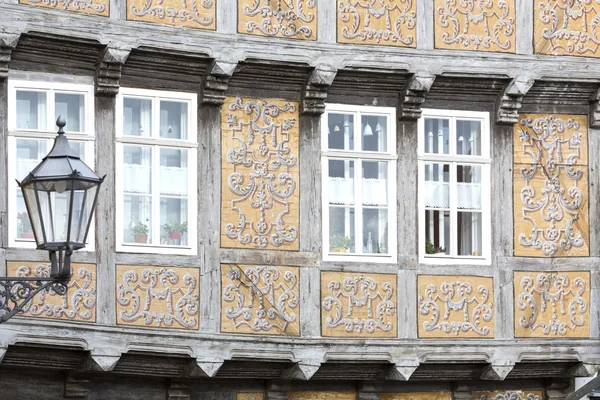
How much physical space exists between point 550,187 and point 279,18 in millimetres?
3274

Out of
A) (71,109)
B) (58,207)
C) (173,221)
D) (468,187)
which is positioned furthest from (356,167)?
(58,207)

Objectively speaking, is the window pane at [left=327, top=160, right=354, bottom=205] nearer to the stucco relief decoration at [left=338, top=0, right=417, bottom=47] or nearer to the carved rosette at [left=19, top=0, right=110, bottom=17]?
the stucco relief decoration at [left=338, top=0, right=417, bottom=47]

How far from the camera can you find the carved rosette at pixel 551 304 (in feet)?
54.9

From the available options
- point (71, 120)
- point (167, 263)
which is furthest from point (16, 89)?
point (167, 263)

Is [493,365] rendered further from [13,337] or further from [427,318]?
[13,337]

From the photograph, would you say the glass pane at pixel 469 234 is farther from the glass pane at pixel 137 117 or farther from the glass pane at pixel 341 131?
the glass pane at pixel 137 117

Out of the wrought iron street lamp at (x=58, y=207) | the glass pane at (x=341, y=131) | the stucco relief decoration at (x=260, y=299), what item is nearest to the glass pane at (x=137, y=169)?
the stucco relief decoration at (x=260, y=299)

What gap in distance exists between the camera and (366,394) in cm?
1675

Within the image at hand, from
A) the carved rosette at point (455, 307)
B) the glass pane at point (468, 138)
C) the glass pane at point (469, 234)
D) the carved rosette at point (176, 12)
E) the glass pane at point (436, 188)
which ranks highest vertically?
the carved rosette at point (176, 12)

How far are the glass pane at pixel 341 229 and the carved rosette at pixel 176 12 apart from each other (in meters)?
2.22

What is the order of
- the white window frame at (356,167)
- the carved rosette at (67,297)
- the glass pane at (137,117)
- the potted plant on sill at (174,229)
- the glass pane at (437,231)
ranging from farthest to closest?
1. the glass pane at (437,231)
2. the white window frame at (356,167)
3. the potted plant on sill at (174,229)
4. the glass pane at (137,117)
5. the carved rosette at (67,297)

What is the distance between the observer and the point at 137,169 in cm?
1565

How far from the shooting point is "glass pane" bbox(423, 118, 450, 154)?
55.3 ft

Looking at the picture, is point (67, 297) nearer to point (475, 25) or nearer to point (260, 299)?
point (260, 299)
